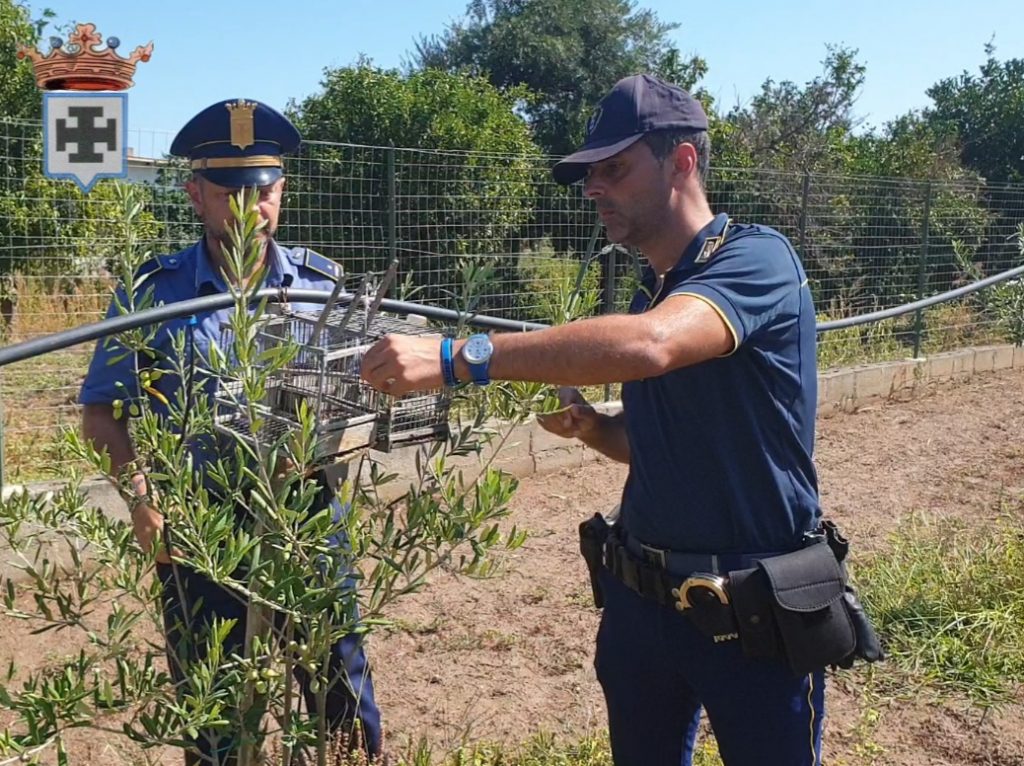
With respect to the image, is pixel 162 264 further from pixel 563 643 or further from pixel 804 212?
pixel 804 212

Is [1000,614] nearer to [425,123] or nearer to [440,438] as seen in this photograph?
[440,438]

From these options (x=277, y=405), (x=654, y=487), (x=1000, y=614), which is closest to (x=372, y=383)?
(x=277, y=405)

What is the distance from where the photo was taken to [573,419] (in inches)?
107

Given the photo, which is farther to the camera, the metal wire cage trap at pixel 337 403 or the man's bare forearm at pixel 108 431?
the man's bare forearm at pixel 108 431

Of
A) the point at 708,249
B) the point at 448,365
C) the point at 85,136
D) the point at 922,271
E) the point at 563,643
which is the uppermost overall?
the point at 85,136

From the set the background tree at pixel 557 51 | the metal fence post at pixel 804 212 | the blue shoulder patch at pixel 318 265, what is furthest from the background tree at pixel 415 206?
the background tree at pixel 557 51

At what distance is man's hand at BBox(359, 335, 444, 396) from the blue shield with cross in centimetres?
471

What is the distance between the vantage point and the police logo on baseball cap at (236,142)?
2.87 metres

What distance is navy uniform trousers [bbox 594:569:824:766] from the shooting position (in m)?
2.31

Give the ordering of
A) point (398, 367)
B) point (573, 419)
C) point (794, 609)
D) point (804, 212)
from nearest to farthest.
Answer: point (398, 367) → point (794, 609) → point (573, 419) → point (804, 212)

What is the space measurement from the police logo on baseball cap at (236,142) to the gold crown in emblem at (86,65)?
4.36 metres

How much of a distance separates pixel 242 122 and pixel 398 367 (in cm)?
142

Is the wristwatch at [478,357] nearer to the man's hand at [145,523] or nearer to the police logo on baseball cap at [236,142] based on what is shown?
the man's hand at [145,523]

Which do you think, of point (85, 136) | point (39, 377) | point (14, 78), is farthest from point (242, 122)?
point (14, 78)
